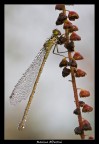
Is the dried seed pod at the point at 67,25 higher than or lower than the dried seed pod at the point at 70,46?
higher

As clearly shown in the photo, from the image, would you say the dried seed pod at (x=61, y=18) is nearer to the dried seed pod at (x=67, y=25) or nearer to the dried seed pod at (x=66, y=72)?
the dried seed pod at (x=67, y=25)

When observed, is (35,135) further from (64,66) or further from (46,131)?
(64,66)

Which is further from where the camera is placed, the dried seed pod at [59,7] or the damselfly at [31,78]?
the damselfly at [31,78]

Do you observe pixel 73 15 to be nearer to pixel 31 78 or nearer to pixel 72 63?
pixel 72 63

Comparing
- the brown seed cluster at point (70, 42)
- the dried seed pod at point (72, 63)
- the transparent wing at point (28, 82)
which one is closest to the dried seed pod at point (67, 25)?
the brown seed cluster at point (70, 42)

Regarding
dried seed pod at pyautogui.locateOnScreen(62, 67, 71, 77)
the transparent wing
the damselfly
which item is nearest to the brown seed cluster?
dried seed pod at pyautogui.locateOnScreen(62, 67, 71, 77)

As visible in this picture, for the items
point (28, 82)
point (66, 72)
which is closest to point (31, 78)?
point (28, 82)

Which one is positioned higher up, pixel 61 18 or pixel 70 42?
pixel 61 18

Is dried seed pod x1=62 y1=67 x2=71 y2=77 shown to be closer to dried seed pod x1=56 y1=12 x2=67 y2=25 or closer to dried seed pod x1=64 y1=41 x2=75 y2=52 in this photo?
dried seed pod x1=64 y1=41 x2=75 y2=52

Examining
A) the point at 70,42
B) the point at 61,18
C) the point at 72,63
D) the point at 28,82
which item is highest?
the point at 61,18
